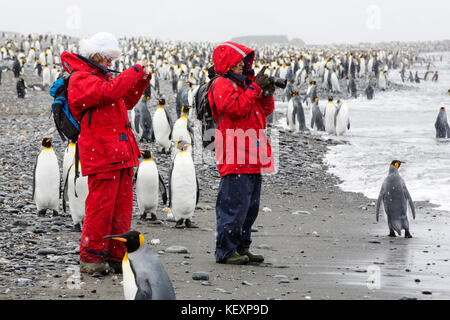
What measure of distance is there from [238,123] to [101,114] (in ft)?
Result: 2.89

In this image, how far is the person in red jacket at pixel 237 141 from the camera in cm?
379

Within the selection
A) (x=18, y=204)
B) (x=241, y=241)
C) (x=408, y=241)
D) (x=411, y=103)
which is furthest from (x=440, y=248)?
(x=411, y=103)

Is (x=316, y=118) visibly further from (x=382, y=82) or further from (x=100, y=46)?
(x=382, y=82)

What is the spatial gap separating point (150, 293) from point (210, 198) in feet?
15.2

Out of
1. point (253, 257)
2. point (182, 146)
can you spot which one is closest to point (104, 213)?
point (253, 257)

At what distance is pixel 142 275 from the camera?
2.59 metres

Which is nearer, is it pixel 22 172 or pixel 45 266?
pixel 45 266

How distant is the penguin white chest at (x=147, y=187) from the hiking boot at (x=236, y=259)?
6.39 feet

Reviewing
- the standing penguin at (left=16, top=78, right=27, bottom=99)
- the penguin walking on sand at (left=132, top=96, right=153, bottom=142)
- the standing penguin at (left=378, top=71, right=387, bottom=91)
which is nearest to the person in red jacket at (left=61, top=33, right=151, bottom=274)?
the penguin walking on sand at (left=132, top=96, right=153, bottom=142)

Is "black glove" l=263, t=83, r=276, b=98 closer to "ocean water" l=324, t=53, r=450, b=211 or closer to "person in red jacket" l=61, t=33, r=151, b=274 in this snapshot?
"person in red jacket" l=61, t=33, r=151, b=274

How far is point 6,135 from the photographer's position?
10.9 metres

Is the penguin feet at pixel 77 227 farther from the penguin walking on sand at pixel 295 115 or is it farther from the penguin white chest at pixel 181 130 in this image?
the penguin walking on sand at pixel 295 115
